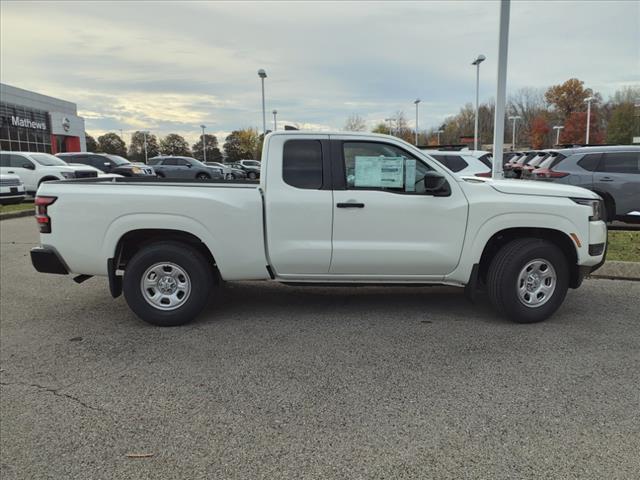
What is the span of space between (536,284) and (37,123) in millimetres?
59611

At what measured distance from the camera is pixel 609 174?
34.7 feet

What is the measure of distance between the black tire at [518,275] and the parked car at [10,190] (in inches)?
606

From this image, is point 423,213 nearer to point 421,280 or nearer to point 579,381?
point 421,280

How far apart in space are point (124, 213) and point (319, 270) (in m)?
1.99

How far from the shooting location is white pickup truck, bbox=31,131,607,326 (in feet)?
16.4

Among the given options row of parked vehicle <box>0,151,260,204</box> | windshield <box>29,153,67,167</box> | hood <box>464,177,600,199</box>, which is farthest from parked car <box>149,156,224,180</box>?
hood <box>464,177,600,199</box>

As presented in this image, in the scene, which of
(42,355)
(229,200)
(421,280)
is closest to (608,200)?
(421,280)

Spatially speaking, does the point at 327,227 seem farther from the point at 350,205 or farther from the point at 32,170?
the point at 32,170

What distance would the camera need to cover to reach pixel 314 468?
2.78 m

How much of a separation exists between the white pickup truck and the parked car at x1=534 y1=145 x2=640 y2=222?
6.15 m

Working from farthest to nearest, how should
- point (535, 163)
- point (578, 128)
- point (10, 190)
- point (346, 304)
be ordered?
point (578, 128) < point (10, 190) < point (535, 163) < point (346, 304)

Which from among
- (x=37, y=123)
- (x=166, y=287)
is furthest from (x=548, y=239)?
(x=37, y=123)

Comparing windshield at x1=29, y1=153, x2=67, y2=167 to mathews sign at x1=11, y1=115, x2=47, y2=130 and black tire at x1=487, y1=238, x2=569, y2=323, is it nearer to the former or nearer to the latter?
black tire at x1=487, y1=238, x2=569, y2=323

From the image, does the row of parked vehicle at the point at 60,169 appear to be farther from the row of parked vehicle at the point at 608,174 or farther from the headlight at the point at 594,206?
the row of parked vehicle at the point at 608,174
